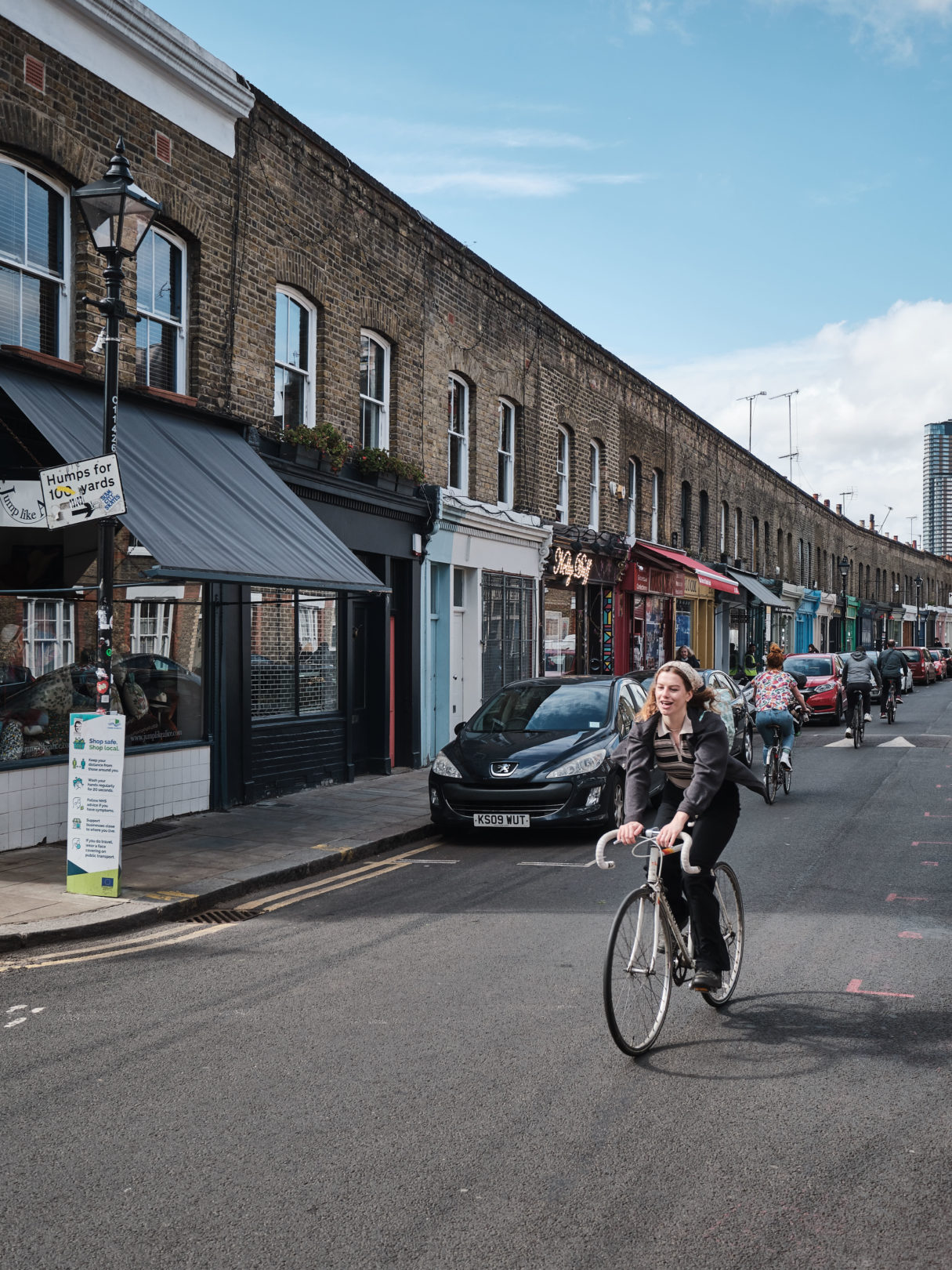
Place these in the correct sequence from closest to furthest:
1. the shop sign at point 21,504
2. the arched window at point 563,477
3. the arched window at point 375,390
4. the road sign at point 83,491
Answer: the road sign at point 83,491 → the shop sign at point 21,504 → the arched window at point 375,390 → the arched window at point 563,477

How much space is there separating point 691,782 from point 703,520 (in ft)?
98.2

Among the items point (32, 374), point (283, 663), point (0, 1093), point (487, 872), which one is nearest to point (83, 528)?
point (32, 374)

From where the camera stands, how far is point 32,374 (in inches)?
403

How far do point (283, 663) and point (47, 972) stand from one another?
24.2ft

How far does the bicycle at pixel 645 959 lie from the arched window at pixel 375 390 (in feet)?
37.1

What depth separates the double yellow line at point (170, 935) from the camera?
684 centimetres

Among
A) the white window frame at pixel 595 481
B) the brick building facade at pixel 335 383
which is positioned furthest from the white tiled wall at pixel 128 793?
the white window frame at pixel 595 481

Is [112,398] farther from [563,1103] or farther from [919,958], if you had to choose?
[919,958]

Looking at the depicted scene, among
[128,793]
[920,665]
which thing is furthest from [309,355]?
[920,665]

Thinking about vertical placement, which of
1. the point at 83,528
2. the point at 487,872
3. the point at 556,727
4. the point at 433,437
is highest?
the point at 433,437

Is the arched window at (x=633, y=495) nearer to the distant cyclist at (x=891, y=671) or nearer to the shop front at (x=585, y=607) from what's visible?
the shop front at (x=585, y=607)

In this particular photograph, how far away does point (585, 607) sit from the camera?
80.7 ft

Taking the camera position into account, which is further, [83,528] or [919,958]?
[83,528]

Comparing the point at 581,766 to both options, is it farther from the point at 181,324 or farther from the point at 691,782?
Result: the point at 181,324
